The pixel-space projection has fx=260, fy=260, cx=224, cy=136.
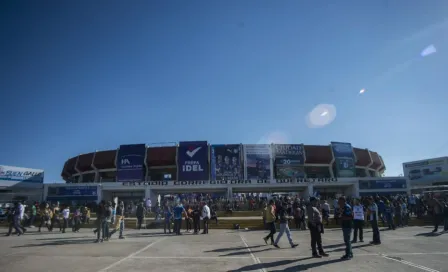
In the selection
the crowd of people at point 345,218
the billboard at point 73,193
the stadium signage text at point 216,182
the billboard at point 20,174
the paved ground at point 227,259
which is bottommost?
the paved ground at point 227,259

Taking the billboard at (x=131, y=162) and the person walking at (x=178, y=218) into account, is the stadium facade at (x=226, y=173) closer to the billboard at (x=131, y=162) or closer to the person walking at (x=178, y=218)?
the billboard at (x=131, y=162)

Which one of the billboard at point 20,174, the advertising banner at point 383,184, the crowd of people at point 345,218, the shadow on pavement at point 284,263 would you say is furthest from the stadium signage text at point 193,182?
the shadow on pavement at point 284,263

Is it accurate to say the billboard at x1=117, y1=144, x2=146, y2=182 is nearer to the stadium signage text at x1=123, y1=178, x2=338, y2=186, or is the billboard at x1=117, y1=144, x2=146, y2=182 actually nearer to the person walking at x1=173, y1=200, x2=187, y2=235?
the stadium signage text at x1=123, y1=178, x2=338, y2=186

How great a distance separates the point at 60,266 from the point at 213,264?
386cm

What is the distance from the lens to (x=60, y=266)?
6562 mm

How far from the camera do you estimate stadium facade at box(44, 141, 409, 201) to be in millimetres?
42438

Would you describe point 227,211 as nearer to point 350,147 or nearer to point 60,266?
point 60,266

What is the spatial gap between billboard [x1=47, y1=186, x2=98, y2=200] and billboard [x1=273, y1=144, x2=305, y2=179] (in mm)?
30179

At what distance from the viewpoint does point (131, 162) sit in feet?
148

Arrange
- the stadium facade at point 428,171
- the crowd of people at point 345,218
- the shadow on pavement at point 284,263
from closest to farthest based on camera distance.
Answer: the shadow on pavement at point 284,263
the crowd of people at point 345,218
the stadium facade at point 428,171

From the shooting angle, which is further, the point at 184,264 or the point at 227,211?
the point at 227,211

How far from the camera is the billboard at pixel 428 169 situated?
206 ft

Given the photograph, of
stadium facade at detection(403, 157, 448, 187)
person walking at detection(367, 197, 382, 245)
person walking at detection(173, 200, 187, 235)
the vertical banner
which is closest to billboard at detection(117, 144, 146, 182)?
person walking at detection(173, 200, 187, 235)

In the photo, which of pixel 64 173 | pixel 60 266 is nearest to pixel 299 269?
pixel 60 266
